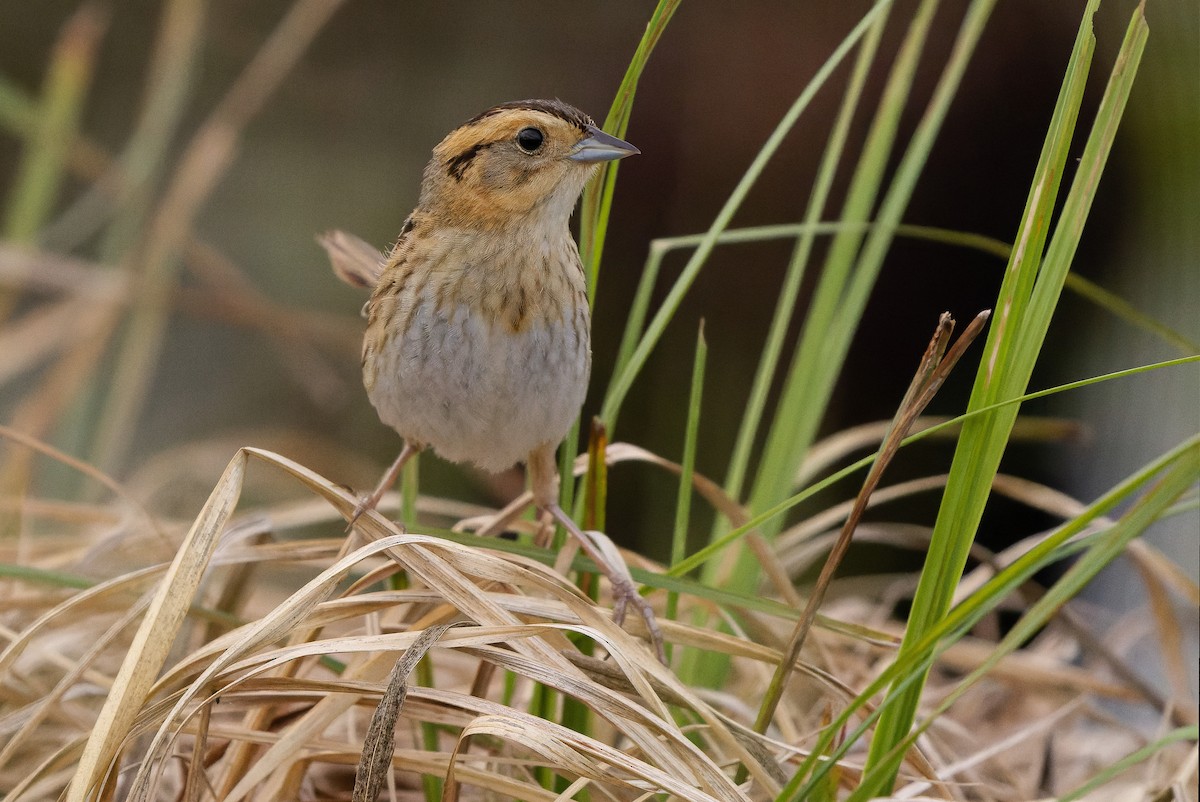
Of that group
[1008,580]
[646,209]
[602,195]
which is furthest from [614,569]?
[646,209]

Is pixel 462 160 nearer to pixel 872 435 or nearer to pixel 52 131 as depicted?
pixel 872 435

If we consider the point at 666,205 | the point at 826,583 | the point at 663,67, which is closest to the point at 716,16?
the point at 663,67

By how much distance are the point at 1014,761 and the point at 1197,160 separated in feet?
4.12

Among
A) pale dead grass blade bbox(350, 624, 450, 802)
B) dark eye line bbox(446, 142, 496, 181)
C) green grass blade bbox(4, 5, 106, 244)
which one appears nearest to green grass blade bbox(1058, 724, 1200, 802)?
pale dead grass blade bbox(350, 624, 450, 802)

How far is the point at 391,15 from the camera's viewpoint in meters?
5.54

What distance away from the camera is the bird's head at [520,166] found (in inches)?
73.4

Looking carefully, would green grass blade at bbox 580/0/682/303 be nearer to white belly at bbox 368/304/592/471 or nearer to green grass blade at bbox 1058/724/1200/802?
white belly at bbox 368/304/592/471

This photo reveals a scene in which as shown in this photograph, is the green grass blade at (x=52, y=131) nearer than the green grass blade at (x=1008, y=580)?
No

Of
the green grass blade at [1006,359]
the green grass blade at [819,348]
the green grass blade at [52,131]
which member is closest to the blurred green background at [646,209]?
the green grass blade at [52,131]

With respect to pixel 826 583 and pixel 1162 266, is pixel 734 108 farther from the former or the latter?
pixel 826 583

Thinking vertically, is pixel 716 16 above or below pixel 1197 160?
above

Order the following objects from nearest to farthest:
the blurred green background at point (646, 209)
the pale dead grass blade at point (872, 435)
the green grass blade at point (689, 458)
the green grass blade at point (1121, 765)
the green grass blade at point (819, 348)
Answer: the green grass blade at point (1121, 765) → the green grass blade at point (689, 458) → the green grass blade at point (819, 348) → the pale dead grass blade at point (872, 435) → the blurred green background at point (646, 209)

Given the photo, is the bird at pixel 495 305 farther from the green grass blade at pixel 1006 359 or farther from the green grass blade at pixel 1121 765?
the green grass blade at pixel 1121 765

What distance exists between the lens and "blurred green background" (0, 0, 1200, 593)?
3.19 meters
